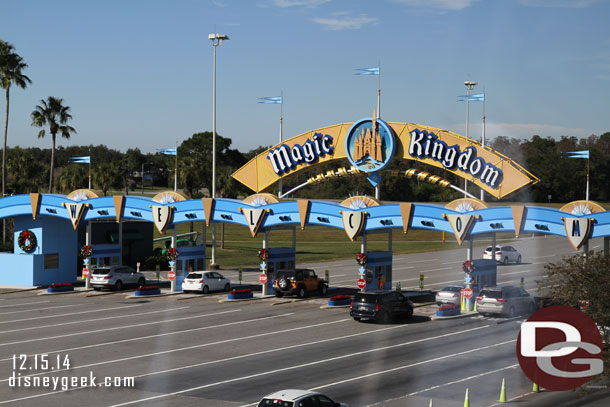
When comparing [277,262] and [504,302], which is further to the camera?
[277,262]

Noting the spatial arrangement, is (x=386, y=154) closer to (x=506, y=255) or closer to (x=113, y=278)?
(x=113, y=278)

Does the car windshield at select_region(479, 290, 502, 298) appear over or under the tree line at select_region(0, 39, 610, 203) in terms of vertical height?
under

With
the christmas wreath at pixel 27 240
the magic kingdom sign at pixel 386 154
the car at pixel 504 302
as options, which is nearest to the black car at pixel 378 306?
the car at pixel 504 302

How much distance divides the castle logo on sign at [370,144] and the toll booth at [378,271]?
20.7ft

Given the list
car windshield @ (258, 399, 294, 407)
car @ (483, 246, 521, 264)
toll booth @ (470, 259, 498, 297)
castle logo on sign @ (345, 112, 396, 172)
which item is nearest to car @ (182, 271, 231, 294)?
castle logo on sign @ (345, 112, 396, 172)

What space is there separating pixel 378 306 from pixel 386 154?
9.86 meters

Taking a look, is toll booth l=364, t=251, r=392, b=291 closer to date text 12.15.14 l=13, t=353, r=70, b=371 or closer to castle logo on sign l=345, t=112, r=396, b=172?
castle logo on sign l=345, t=112, r=396, b=172

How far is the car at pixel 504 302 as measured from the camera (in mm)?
38750

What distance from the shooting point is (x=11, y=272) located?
53.9 meters

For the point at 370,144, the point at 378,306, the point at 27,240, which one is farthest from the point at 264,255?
the point at 27,240

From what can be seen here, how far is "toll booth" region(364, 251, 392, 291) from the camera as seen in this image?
154 ft

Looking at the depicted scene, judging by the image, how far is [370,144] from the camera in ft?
142

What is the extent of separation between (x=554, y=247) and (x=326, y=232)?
35.7m

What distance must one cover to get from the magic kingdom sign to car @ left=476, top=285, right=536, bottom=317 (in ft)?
17.0
